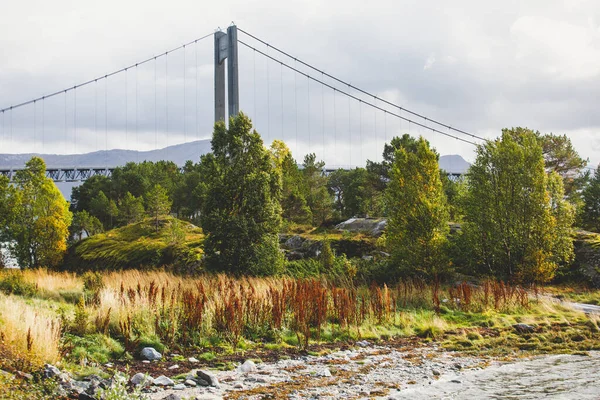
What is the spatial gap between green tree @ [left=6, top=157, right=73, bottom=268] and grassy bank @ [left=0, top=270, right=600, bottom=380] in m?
18.4

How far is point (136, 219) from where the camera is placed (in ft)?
134

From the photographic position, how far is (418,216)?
64.7 ft

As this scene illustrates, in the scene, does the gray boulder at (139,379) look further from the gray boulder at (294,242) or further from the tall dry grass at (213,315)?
the gray boulder at (294,242)

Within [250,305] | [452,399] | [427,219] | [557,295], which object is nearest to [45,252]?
[427,219]

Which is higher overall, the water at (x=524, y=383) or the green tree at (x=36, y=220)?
the green tree at (x=36, y=220)

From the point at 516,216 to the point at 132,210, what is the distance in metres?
29.4

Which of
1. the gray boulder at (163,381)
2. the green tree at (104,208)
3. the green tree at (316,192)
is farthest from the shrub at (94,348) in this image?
the green tree at (104,208)

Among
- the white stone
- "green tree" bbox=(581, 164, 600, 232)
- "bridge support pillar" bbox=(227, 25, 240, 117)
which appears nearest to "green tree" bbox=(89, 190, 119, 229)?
"bridge support pillar" bbox=(227, 25, 240, 117)

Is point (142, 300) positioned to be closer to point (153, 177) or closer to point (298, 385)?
point (298, 385)

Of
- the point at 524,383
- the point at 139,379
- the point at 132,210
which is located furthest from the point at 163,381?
the point at 132,210

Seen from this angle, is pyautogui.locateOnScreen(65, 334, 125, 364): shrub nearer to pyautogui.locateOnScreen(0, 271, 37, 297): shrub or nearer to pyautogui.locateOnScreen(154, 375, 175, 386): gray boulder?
pyautogui.locateOnScreen(154, 375, 175, 386): gray boulder

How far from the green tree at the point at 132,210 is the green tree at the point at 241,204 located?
22.3 meters

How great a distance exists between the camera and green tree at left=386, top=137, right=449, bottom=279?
1955cm

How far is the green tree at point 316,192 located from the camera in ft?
132
